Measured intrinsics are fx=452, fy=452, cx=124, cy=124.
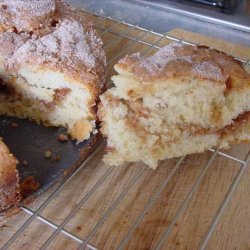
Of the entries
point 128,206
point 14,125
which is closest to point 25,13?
point 14,125

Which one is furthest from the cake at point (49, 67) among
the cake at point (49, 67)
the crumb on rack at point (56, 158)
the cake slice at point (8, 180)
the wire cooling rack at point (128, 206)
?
the cake slice at point (8, 180)

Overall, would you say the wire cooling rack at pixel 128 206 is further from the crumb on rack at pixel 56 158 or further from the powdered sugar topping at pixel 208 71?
the powdered sugar topping at pixel 208 71

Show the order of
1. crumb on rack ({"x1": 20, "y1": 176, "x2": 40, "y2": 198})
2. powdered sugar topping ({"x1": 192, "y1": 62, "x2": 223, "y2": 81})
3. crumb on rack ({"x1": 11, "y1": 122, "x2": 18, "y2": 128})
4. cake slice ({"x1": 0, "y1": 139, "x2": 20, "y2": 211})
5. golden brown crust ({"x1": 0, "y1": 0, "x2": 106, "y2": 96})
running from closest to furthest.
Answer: cake slice ({"x1": 0, "y1": 139, "x2": 20, "y2": 211}) → crumb on rack ({"x1": 20, "y1": 176, "x2": 40, "y2": 198}) → powdered sugar topping ({"x1": 192, "y1": 62, "x2": 223, "y2": 81}) → golden brown crust ({"x1": 0, "y1": 0, "x2": 106, "y2": 96}) → crumb on rack ({"x1": 11, "y1": 122, "x2": 18, "y2": 128})

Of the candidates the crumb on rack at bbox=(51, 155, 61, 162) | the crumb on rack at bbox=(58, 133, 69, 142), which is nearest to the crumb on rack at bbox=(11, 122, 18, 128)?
the crumb on rack at bbox=(58, 133, 69, 142)

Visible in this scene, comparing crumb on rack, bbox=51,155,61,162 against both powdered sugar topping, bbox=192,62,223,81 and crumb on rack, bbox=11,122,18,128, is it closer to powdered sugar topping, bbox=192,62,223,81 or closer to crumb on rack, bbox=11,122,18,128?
crumb on rack, bbox=11,122,18,128

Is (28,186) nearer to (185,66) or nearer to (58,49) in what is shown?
→ (58,49)

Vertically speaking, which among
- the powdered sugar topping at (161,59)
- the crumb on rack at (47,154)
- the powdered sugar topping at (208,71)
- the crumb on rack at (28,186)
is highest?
the powdered sugar topping at (208,71)

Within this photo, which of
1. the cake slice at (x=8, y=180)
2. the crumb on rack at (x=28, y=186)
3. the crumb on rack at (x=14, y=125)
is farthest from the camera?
the crumb on rack at (x=14, y=125)
